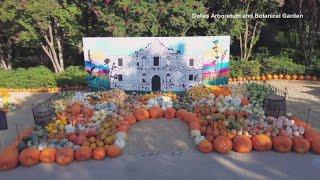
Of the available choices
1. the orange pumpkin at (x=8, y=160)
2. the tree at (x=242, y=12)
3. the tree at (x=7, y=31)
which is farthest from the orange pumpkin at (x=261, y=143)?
the tree at (x=7, y=31)

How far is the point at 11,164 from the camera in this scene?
9.46m

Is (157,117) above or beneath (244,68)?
beneath

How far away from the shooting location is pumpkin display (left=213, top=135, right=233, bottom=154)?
9734mm

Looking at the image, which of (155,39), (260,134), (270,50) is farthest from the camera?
(270,50)

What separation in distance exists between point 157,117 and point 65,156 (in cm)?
364

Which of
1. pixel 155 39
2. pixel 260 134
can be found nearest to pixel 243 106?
pixel 260 134

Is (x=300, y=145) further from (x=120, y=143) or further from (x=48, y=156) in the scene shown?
(x=48, y=156)

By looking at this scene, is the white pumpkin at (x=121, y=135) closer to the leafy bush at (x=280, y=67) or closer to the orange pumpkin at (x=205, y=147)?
the orange pumpkin at (x=205, y=147)

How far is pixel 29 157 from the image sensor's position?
955 centimetres

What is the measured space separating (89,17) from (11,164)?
37.0 feet

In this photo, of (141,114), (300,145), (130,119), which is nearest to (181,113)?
(141,114)

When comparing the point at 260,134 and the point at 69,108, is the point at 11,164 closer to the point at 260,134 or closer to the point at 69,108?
the point at 69,108

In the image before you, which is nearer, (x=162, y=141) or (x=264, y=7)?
(x=162, y=141)

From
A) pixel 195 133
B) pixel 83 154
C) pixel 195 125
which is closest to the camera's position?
pixel 83 154
